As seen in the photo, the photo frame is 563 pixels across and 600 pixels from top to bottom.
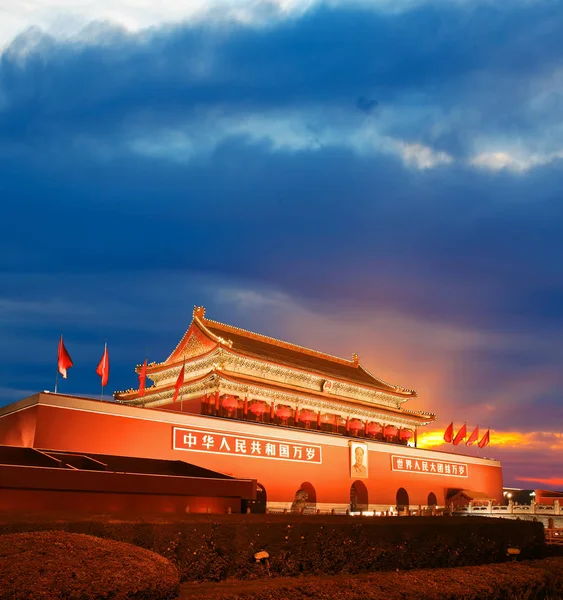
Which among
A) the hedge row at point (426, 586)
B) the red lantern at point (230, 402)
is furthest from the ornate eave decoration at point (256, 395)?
the hedge row at point (426, 586)

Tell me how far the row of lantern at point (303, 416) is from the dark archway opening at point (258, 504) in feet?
14.4

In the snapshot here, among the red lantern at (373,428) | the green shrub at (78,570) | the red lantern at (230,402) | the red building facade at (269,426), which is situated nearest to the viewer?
the green shrub at (78,570)

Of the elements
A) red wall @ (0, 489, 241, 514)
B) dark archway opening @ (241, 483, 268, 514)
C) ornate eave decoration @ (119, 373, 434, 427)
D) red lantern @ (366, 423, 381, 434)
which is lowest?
dark archway opening @ (241, 483, 268, 514)

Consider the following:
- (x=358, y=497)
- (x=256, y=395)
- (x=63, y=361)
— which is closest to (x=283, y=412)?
(x=256, y=395)

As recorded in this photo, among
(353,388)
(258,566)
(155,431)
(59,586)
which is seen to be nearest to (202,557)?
(258,566)

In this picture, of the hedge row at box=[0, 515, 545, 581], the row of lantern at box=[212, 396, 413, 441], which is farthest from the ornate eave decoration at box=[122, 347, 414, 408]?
the hedge row at box=[0, 515, 545, 581]

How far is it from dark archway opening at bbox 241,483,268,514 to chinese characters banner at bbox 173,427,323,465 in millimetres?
1536

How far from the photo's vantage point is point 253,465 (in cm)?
2777

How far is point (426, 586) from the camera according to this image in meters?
8.78

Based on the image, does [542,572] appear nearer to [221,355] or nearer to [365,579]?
[365,579]

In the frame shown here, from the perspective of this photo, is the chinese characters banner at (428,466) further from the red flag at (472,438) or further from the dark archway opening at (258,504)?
the dark archway opening at (258,504)

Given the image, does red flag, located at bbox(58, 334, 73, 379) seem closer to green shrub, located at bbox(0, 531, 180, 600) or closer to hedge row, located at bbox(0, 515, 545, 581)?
hedge row, located at bbox(0, 515, 545, 581)

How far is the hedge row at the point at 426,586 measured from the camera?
302 inches

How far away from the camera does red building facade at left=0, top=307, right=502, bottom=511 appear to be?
23.0m
